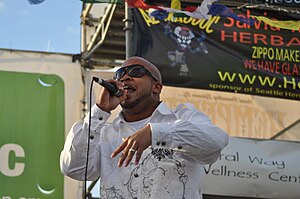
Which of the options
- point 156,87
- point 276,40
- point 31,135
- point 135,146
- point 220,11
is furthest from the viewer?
point 276,40

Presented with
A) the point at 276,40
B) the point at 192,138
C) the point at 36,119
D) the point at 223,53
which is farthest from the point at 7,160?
the point at 192,138

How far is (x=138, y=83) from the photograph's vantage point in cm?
324

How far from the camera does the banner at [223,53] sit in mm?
6023

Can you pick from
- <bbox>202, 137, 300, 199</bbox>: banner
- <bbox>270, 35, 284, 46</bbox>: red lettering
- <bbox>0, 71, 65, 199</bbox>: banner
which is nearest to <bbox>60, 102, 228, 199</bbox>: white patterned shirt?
<bbox>0, 71, 65, 199</bbox>: banner

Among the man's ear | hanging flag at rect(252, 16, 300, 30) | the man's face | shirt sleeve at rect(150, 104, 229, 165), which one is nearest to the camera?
shirt sleeve at rect(150, 104, 229, 165)

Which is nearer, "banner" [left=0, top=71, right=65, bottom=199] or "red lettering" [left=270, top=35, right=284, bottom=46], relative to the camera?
"banner" [left=0, top=71, right=65, bottom=199]

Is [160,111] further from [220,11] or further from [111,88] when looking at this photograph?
[220,11]

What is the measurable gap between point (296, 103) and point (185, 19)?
165 centimetres

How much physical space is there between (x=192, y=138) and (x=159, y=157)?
0.72 ft

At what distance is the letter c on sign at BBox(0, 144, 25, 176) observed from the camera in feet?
20.0

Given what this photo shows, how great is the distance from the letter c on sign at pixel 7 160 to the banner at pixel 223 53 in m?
1.35

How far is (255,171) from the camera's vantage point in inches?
253

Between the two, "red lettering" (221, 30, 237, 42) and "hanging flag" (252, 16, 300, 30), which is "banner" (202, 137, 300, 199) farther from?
"hanging flag" (252, 16, 300, 30)

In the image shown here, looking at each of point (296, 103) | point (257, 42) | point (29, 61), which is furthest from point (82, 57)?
point (296, 103)
